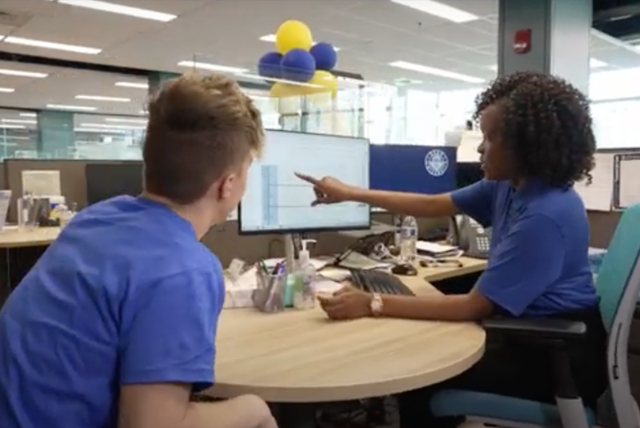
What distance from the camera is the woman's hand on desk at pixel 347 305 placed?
1360 mm

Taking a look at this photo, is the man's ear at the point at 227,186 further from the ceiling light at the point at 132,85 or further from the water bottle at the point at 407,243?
the ceiling light at the point at 132,85

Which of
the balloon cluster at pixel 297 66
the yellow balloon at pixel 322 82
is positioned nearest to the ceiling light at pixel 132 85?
the balloon cluster at pixel 297 66

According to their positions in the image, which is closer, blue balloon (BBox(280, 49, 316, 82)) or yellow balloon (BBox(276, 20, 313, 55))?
blue balloon (BBox(280, 49, 316, 82))

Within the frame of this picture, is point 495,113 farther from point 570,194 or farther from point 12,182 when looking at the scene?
point 12,182

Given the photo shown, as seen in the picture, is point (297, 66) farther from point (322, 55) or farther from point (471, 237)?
point (471, 237)

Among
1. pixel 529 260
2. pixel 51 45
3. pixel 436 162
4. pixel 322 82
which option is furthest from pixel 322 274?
pixel 51 45

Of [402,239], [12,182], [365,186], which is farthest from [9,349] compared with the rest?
[12,182]

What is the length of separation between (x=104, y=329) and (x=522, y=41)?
4.26 metres

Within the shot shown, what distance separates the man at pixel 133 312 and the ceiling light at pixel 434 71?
8.14 metres

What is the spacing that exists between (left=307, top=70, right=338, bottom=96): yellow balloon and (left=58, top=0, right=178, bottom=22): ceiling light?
7.34 ft

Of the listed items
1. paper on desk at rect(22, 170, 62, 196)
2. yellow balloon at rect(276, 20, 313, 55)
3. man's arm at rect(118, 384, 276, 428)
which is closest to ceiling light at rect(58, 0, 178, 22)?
yellow balloon at rect(276, 20, 313, 55)

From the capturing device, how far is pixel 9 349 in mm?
756

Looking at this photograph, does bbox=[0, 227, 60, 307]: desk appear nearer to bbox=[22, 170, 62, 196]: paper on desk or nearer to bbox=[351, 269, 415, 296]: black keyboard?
bbox=[22, 170, 62, 196]: paper on desk

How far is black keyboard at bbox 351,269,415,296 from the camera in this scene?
1556 millimetres
